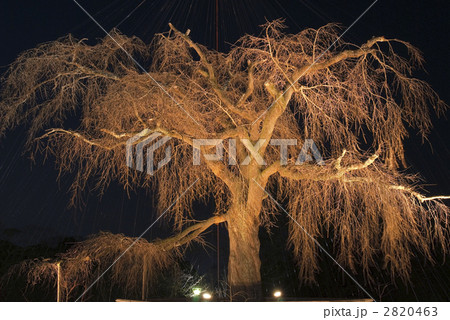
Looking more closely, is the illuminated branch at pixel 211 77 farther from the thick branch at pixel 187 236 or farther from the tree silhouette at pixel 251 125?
the thick branch at pixel 187 236

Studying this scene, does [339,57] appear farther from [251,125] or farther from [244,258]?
[244,258]

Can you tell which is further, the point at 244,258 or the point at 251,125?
the point at 251,125

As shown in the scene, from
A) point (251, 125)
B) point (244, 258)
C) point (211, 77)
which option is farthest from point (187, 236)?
point (211, 77)

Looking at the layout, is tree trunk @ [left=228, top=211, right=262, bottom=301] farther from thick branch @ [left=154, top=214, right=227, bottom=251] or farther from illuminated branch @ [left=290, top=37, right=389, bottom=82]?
illuminated branch @ [left=290, top=37, right=389, bottom=82]

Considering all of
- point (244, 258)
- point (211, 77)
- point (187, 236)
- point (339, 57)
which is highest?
point (211, 77)

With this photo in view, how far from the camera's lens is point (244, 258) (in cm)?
635

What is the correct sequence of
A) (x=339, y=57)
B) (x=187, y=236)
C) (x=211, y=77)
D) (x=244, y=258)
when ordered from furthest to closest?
(x=187, y=236), (x=211, y=77), (x=244, y=258), (x=339, y=57)

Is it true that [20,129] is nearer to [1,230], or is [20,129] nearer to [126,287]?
A: [126,287]

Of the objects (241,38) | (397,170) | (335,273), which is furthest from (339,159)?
(335,273)

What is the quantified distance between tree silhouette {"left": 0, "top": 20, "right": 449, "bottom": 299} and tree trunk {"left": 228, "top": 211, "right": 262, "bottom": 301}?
0.02 metres

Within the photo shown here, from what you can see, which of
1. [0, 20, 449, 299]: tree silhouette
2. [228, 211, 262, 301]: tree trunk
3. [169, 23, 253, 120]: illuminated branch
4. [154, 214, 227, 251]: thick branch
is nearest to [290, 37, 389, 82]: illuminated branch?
[0, 20, 449, 299]: tree silhouette

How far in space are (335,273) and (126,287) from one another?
10046 millimetres

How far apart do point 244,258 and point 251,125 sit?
1.83 metres

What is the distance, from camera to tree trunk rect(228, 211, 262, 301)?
20.4 ft
